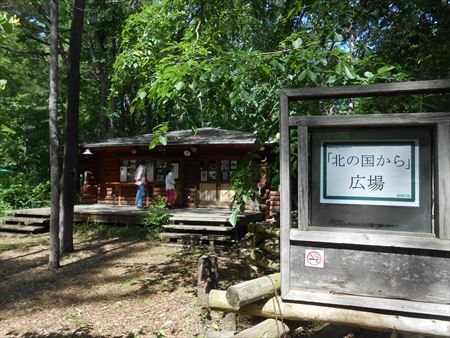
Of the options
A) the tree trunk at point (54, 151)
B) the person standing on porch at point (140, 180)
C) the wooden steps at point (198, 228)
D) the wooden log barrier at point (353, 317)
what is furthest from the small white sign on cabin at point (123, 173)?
the wooden log barrier at point (353, 317)

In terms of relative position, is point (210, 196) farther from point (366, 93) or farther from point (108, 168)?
point (366, 93)

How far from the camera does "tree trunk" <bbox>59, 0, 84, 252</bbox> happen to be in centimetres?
954

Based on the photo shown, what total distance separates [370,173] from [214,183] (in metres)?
14.1

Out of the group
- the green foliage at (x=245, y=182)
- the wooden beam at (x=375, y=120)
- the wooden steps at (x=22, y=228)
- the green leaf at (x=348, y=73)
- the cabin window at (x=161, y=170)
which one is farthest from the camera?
the cabin window at (x=161, y=170)

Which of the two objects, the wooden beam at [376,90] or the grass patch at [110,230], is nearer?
the wooden beam at [376,90]

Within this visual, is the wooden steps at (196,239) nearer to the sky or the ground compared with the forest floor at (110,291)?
nearer to the sky

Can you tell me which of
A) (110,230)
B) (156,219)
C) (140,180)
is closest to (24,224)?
(110,230)

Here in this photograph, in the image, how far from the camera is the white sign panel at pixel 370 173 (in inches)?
99.1

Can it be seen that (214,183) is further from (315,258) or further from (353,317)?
(353,317)

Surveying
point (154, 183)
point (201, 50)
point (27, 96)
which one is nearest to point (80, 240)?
point (154, 183)

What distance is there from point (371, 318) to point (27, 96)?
2434cm

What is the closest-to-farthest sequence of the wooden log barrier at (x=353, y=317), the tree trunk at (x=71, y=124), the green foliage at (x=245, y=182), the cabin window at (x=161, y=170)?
the wooden log barrier at (x=353, y=317)
the green foliage at (x=245, y=182)
the tree trunk at (x=71, y=124)
the cabin window at (x=161, y=170)

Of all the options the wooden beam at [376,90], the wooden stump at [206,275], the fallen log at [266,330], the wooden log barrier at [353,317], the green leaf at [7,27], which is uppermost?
the green leaf at [7,27]

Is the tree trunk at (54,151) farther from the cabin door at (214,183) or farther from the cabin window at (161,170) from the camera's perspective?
the cabin window at (161,170)
